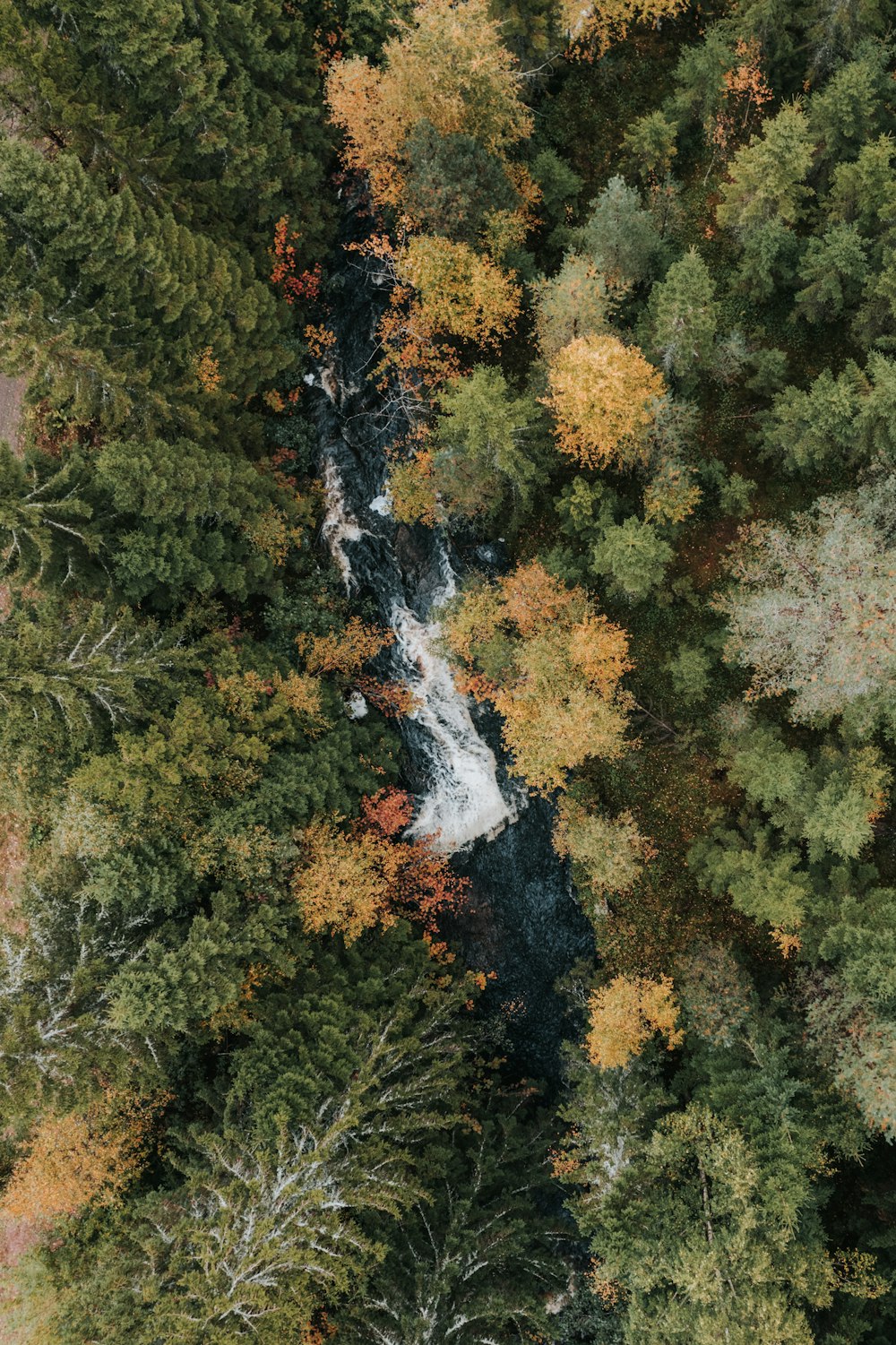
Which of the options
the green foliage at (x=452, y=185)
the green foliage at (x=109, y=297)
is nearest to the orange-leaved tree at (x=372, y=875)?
the green foliage at (x=109, y=297)

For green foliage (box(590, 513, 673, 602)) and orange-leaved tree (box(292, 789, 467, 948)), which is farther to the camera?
orange-leaved tree (box(292, 789, 467, 948))

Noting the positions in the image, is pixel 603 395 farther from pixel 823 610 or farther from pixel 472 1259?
pixel 472 1259

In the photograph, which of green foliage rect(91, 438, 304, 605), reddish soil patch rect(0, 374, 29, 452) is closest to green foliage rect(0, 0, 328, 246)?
green foliage rect(91, 438, 304, 605)

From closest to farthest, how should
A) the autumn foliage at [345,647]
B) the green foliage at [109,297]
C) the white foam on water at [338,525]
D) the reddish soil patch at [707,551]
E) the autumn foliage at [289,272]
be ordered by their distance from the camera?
the green foliage at [109,297] < the reddish soil patch at [707,551] < the autumn foliage at [289,272] < the autumn foliage at [345,647] < the white foam on water at [338,525]

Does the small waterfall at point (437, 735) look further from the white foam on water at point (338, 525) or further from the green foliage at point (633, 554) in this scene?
the green foliage at point (633, 554)

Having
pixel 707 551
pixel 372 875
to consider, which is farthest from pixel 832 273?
pixel 372 875

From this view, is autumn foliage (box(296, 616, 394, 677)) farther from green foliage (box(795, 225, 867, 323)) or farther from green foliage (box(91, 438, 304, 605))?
green foliage (box(795, 225, 867, 323))

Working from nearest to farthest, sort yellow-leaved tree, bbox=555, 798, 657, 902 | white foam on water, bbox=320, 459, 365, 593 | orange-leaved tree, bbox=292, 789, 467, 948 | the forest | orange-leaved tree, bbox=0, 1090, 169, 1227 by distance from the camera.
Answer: the forest → orange-leaved tree, bbox=0, 1090, 169, 1227 → orange-leaved tree, bbox=292, 789, 467, 948 → yellow-leaved tree, bbox=555, 798, 657, 902 → white foam on water, bbox=320, 459, 365, 593
